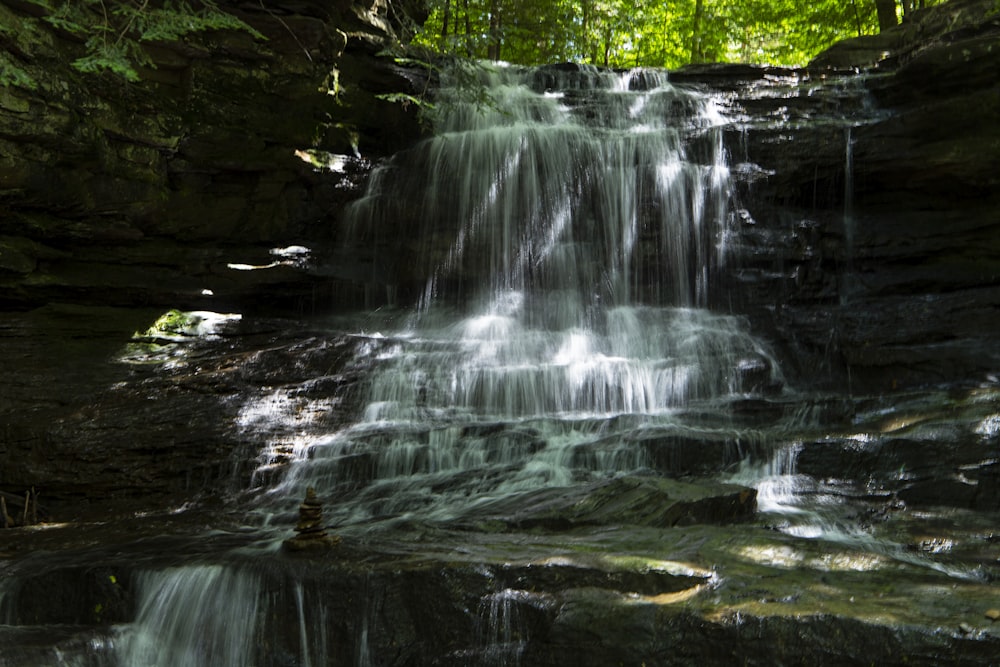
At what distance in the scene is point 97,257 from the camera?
1058 cm

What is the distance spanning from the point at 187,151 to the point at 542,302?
511 centimetres

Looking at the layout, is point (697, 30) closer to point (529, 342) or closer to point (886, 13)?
point (886, 13)

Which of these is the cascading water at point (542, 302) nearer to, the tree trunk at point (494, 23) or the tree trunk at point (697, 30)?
the tree trunk at point (494, 23)

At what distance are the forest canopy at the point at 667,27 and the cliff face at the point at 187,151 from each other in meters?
5.75

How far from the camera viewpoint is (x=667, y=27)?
76.7 ft

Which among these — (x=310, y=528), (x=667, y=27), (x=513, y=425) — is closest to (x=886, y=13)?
(x=667, y=27)

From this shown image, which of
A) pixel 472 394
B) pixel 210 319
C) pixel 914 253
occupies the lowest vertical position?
pixel 472 394

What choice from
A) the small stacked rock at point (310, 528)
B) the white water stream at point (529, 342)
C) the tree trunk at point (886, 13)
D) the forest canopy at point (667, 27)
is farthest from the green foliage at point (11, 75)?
the tree trunk at point (886, 13)

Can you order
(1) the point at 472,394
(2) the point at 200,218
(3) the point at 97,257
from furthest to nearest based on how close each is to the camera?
(2) the point at 200,218, (3) the point at 97,257, (1) the point at 472,394

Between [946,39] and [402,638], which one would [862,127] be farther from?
[402,638]

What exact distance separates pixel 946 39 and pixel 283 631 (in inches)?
499

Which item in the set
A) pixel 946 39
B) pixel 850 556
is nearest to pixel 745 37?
pixel 946 39

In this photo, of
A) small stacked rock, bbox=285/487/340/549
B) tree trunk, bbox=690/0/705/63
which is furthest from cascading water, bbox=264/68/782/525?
tree trunk, bbox=690/0/705/63

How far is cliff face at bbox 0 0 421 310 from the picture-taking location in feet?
32.2
